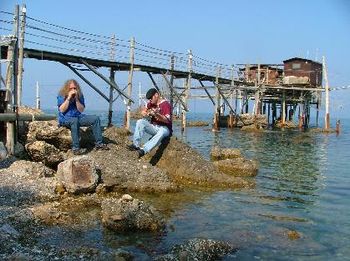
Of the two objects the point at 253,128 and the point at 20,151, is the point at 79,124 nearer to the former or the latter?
the point at 20,151

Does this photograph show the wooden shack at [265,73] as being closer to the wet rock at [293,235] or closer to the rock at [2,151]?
the rock at [2,151]

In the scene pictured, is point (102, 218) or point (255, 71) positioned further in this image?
point (255, 71)

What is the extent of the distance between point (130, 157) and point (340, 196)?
16.4 feet

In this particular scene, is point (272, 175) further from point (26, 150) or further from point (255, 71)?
point (255, 71)

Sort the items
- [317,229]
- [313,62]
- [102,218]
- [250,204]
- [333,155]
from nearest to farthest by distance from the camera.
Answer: [102,218] → [317,229] → [250,204] → [333,155] → [313,62]

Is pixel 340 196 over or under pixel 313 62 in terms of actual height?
under

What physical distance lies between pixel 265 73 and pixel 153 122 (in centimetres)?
3708

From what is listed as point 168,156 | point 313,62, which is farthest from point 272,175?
point 313,62

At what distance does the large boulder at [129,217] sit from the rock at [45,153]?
374cm

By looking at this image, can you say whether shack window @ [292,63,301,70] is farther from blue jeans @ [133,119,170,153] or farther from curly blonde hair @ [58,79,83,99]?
curly blonde hair @ [58,79,83,99]

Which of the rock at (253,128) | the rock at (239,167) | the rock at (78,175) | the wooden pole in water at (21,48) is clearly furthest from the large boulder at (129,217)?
the rock at (253,128)

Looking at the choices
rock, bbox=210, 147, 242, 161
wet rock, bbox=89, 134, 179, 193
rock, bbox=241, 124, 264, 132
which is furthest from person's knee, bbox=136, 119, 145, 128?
rock, bbox=241, 124, 264, 132

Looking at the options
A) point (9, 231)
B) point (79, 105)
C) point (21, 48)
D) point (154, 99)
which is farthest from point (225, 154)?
point (9, 231)

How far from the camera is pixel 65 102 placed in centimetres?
1033
